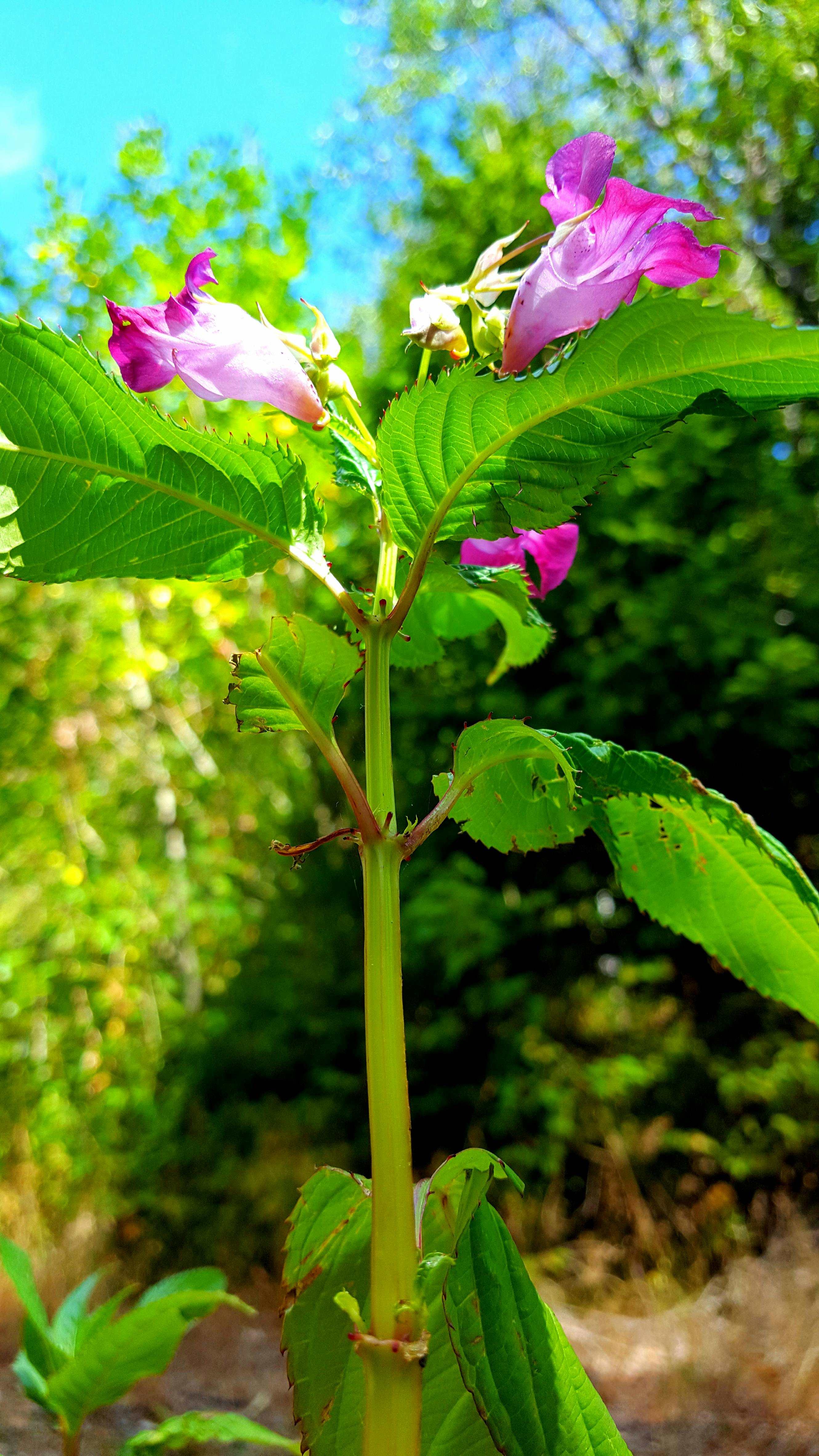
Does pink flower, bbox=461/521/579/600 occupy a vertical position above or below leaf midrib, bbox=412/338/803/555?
above

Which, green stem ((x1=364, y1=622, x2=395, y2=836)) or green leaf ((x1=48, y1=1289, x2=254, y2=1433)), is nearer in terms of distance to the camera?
green stem ((x1=364, y1=622, x2=395, y2=836))

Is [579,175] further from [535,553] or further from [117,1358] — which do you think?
[117,1358]

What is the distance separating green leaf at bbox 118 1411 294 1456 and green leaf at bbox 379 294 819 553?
2.42 feet

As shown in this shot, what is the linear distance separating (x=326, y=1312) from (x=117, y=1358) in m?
0.57

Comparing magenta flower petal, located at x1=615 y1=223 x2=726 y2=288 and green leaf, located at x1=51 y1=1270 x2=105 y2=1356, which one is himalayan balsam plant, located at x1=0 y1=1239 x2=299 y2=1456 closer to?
green leaf, located at x1=51 y1=1270 x2=105 y2=1356

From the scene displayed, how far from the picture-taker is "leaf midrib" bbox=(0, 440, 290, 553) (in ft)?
1.12

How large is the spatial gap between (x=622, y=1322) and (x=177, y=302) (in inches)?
107

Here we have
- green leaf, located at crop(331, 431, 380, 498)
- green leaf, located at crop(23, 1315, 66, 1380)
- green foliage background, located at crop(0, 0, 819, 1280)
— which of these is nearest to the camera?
green leaf, located at crop(331, 431, 380, 498)

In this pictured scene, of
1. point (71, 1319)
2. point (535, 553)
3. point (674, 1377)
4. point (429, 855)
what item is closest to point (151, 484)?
point (535, 553)

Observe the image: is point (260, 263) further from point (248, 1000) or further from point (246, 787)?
point (248, 1000)

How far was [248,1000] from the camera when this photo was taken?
3.33 metres

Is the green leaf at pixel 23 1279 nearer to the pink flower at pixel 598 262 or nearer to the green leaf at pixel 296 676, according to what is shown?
the green leaf at pixel 296 676

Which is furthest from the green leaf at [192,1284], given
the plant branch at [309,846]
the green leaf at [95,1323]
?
the plant branch at [309,846]

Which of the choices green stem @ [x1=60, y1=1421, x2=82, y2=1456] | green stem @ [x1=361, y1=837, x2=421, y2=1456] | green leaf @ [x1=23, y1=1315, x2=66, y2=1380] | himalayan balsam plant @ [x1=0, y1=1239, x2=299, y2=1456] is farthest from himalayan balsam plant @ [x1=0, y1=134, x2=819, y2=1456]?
green leaf @ [x1=23, y1=1315, x2=66, y2=1380]
